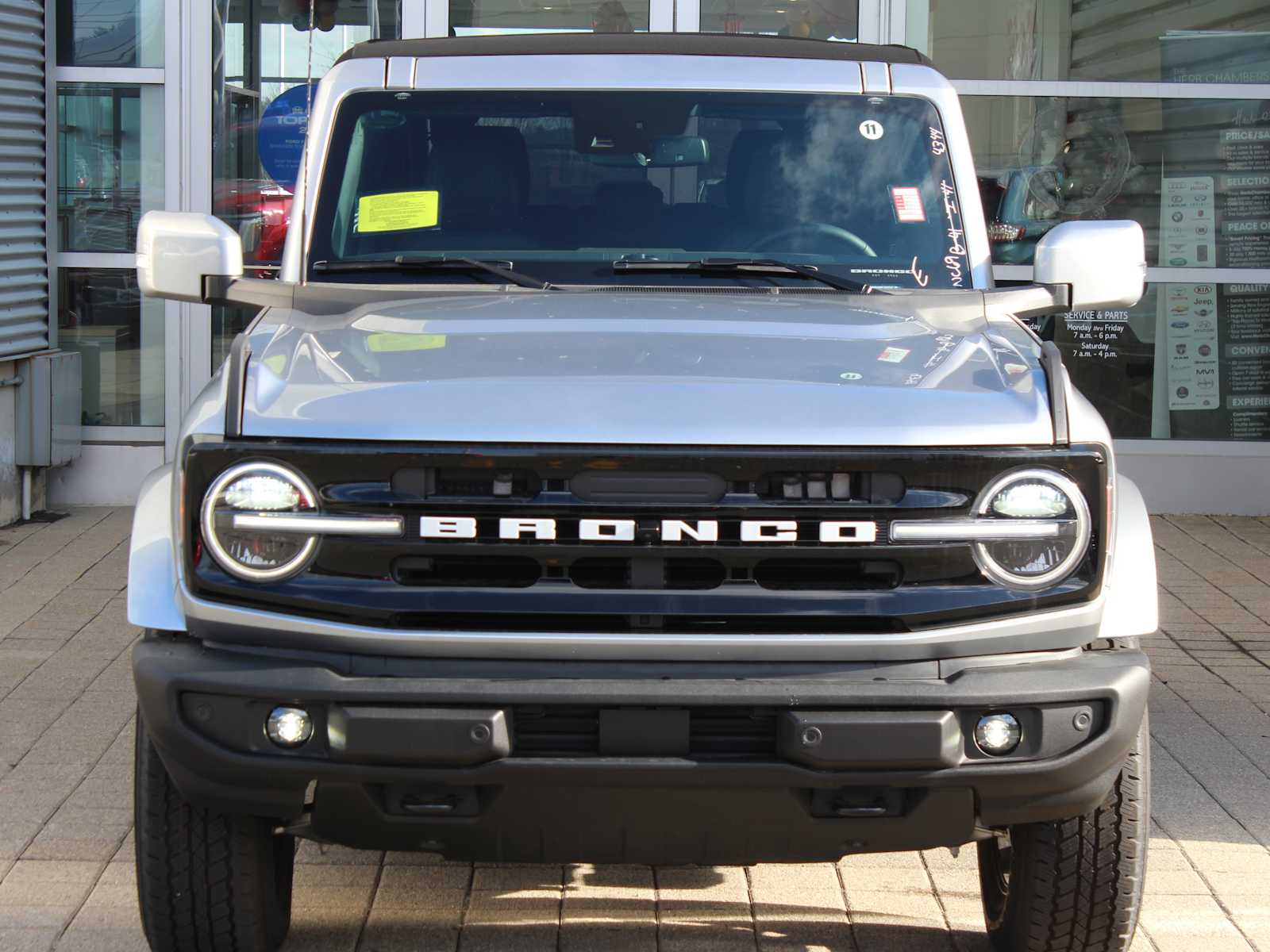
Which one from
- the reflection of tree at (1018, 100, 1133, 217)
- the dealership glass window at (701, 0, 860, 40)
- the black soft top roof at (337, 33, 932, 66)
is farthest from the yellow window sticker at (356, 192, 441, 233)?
the reflection of tree at (1018, 100, 1133, 217)

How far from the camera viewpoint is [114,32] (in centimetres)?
912

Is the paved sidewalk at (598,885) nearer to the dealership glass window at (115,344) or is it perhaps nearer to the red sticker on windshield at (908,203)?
the red sticker on windshield at (908,203)

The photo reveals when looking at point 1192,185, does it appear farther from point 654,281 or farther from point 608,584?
point 608,584

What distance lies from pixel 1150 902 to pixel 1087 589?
1384 mm

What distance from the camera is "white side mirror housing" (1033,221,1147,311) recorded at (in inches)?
151

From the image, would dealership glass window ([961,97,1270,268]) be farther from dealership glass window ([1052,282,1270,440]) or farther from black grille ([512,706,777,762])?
black grille ([512,706,777,762])

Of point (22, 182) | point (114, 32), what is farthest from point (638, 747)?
point (114, 32)

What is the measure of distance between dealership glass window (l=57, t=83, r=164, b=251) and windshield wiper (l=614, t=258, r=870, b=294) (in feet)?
19.8

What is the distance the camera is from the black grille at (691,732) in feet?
9.10

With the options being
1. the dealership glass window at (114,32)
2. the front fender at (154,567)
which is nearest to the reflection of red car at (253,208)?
the dealership glass window at (114,32)

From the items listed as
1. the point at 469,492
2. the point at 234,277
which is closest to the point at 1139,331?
the point at 234,277

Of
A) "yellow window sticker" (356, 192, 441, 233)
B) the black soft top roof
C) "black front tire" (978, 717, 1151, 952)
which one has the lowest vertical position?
"black front tire" (978, 717, 1151, 952)

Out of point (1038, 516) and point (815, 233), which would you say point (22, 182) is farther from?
point (1038, 516)

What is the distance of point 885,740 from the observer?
108 inches
